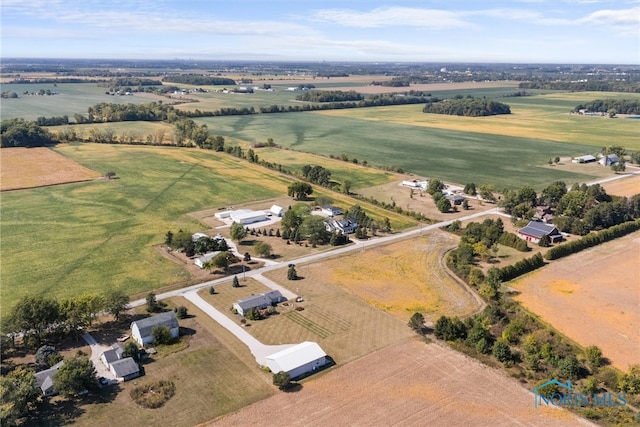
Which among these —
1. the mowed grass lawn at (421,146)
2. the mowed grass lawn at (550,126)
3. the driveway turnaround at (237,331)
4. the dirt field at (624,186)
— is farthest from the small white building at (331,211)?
the mowed grass lawn at (550,126)

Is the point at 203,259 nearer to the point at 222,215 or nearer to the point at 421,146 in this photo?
the point at 222,215

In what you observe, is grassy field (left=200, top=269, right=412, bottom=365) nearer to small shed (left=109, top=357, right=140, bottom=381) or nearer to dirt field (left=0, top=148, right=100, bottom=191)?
small shed (left=109, top=357, right=140, bottom=381)

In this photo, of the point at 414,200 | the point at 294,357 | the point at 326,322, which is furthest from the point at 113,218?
the point at 414,200

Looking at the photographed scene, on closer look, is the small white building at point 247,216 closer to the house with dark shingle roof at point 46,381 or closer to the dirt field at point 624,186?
the house with dark shingle roof at point 46,381

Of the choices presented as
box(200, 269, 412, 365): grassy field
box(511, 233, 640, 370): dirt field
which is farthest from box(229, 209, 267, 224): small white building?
box(511, 233, 640, 370): dirt field

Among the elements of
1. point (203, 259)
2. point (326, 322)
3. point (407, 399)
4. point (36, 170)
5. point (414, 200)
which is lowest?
point (407, 399)

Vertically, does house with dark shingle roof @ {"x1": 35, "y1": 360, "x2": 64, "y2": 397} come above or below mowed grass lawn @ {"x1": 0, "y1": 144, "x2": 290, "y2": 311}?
below
